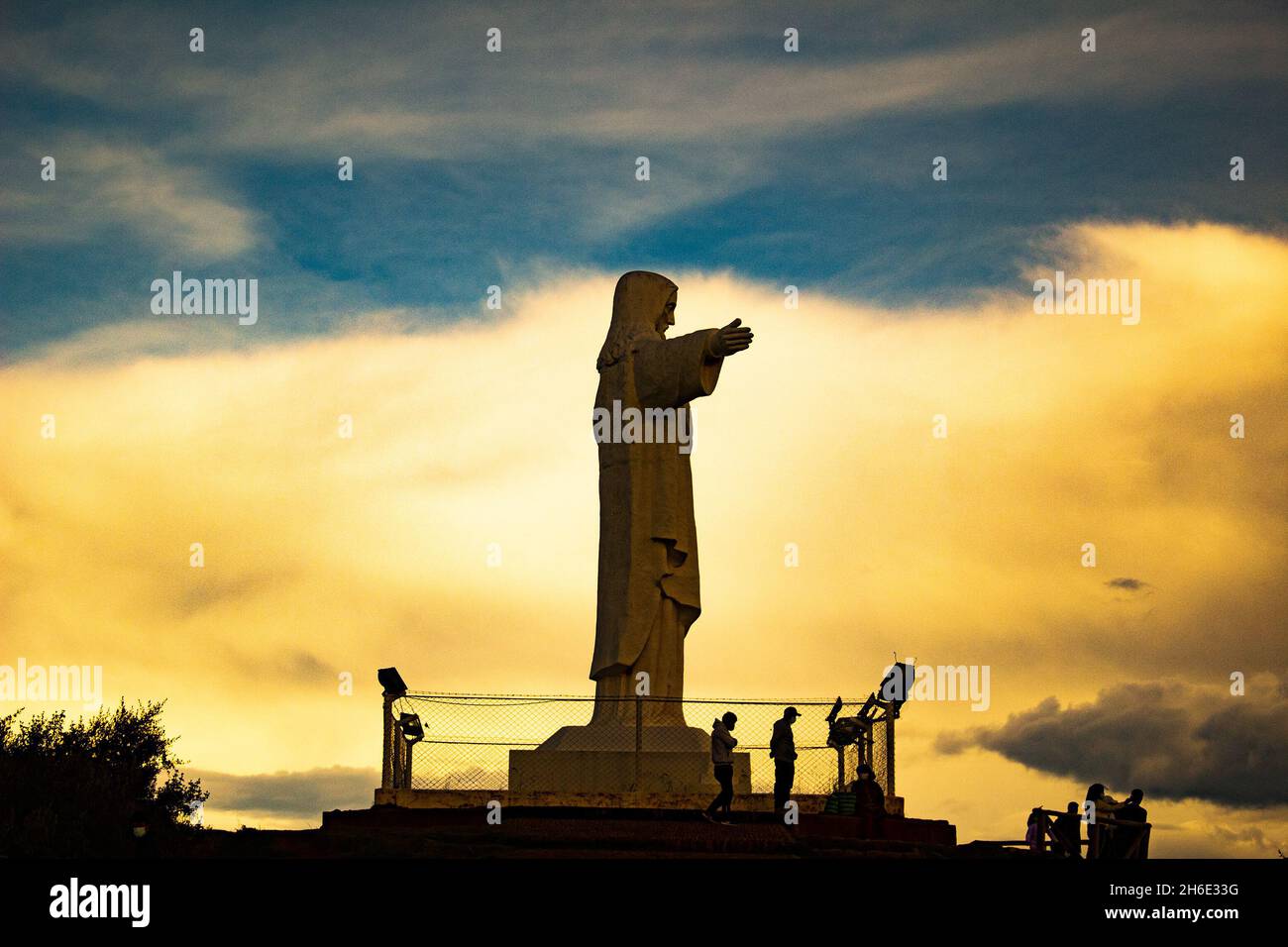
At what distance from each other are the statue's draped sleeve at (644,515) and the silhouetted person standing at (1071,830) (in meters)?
5.65

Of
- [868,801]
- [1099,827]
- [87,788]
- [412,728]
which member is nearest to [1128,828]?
[1099,827]

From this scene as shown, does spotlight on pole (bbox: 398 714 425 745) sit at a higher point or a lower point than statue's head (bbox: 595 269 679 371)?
lower

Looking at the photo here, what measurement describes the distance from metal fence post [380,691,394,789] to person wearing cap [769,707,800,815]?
184 inches

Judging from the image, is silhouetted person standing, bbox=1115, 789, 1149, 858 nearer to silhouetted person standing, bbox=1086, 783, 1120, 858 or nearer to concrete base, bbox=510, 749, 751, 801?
silhouetted person standing, bbox=1086, 783, 1120, 858

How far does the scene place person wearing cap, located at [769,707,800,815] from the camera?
68.3 feet

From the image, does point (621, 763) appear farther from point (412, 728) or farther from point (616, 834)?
point (412, 728)

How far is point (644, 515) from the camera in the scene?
77.1ft

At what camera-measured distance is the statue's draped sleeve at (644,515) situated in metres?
23.1

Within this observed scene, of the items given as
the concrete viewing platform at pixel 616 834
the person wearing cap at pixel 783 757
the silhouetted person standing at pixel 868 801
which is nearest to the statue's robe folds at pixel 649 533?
the person wearing cap at pixel 783 757

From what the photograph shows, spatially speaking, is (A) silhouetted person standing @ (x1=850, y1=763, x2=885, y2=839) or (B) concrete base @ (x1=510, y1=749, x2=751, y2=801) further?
(B) concrete base @ (x1=510, y1=749, x2=751, y2=801)

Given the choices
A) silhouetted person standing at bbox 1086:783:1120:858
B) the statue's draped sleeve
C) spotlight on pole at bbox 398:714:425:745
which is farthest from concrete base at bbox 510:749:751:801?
silhouetted person standing at bbox 1086:783:1120:858

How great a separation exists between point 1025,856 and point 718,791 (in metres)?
3.78

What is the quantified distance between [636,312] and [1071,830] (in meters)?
8.88
